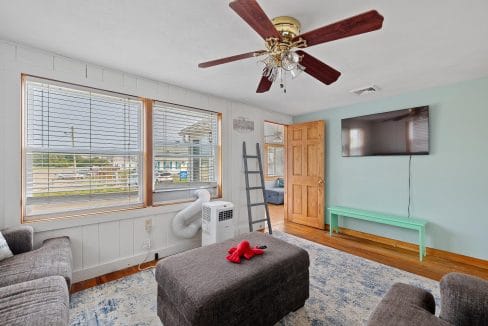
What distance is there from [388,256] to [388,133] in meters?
1.85

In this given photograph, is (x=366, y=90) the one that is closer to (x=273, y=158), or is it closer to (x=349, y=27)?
(x=349, y=27)

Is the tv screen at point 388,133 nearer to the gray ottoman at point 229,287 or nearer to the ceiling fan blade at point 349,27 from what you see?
the gray ottoman at point 229,287

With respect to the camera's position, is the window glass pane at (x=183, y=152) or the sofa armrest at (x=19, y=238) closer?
the sofa armrest at (x=19, y=238)

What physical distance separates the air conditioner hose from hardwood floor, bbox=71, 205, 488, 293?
50 cm

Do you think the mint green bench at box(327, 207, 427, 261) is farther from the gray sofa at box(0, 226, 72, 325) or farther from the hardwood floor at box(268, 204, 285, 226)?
the gray sofa at box(0, 226, 72, 325)

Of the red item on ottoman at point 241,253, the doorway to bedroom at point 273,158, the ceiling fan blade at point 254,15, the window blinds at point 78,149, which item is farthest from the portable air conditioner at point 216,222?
the doorway to bedroom at point 273,158

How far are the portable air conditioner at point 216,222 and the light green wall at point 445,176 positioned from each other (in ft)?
7.87

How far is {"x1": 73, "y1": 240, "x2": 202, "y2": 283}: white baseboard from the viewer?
92.4 inches

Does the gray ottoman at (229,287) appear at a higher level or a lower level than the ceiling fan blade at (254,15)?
lower

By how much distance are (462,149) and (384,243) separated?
1745mm

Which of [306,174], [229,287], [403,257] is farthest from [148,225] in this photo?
[403,257]

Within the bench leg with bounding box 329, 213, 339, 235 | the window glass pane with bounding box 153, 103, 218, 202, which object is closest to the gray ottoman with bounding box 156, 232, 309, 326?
the window glass pane with bounding box 153, 103, 218, 202

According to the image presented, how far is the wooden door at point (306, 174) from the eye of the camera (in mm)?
4203

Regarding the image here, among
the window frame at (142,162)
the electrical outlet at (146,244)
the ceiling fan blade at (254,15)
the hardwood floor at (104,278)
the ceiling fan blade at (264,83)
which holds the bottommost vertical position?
the hardwood floor at (104,278)
